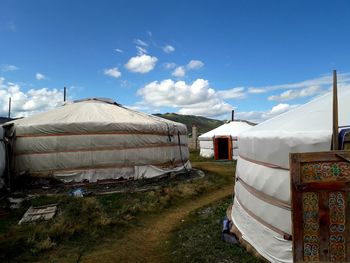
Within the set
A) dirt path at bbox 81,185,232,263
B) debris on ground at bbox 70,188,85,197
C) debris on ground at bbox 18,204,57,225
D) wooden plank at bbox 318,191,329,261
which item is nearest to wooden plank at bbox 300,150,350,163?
wooden plank at bbox 318,191,329,261

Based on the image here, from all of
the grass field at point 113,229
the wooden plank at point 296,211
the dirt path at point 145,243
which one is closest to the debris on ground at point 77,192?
the grass field at point 113,229

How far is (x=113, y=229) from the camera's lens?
5.05 m

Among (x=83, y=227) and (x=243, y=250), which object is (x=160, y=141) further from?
(x=243, y=250)

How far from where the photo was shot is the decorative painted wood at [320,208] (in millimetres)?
2715

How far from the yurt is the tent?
8.08 meters

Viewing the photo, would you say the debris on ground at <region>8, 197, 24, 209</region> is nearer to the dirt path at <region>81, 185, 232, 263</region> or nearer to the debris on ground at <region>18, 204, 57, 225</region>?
the debris on ground at <region>18, 204, 57, 225</region>

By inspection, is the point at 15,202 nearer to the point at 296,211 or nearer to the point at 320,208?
the point at 296,211

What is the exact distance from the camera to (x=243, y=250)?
12.5 ft

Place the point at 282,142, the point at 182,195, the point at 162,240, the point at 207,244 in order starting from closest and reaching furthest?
the point at 282,142 → the point at 207,244 → the point at 162,240 → the point at 182,195

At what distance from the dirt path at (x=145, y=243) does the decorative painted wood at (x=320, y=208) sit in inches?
70.0

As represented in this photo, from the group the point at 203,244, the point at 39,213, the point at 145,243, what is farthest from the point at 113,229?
the point at 203,244

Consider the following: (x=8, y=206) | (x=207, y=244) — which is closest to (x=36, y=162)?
(x=8, y=206)

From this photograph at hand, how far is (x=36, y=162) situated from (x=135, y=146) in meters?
2.27

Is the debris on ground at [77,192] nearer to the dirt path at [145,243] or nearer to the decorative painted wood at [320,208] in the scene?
the dirt path at [145,243]
